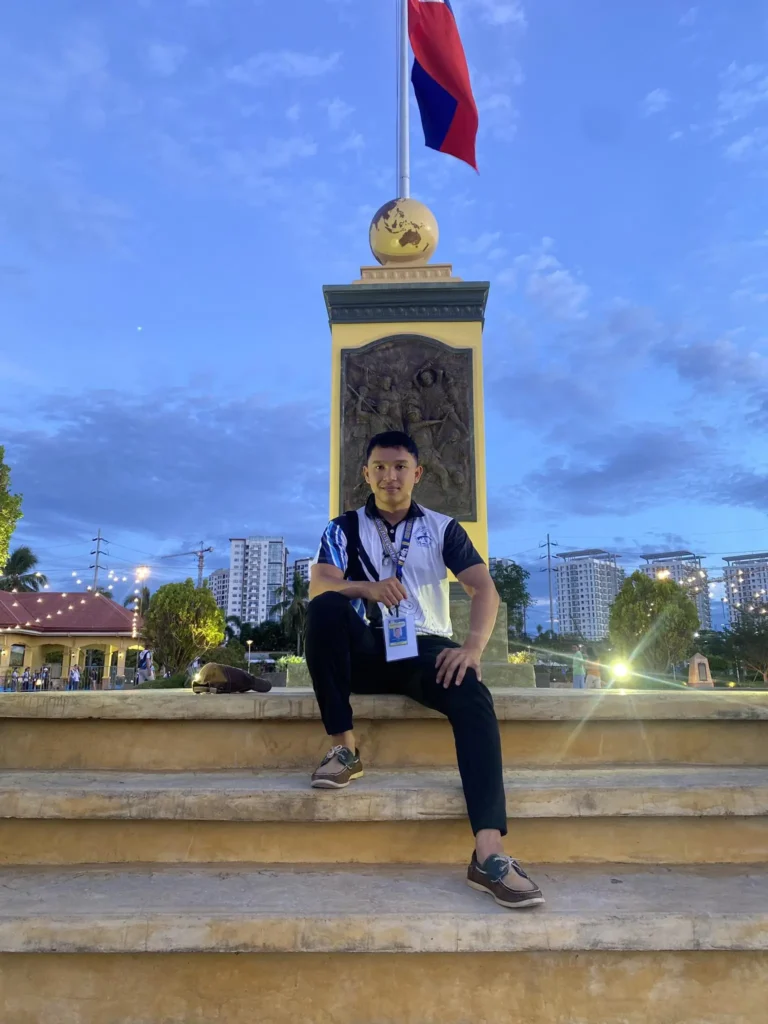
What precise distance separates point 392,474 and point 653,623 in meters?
26.6

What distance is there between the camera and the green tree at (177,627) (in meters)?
24.0

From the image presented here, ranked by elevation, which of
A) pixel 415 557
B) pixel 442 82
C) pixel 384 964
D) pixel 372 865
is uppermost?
pixel 442 82

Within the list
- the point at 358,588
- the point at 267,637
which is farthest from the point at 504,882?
the point at 267,637

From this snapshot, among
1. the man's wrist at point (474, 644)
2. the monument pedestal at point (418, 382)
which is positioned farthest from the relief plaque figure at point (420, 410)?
the man's wrist at point (474, 644)

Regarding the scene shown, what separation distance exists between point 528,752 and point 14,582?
53343mm

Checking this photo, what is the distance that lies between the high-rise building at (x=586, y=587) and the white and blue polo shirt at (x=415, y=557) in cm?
9065

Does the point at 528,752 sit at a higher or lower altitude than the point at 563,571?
lower

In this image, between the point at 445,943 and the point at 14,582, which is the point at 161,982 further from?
the point at 14,582

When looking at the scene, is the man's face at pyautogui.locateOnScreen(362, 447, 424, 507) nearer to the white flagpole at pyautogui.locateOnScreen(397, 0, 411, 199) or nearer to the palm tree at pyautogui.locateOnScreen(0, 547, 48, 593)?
the white flagpole at pyautogui.locateOnScreen(397, 0, 411, 199)

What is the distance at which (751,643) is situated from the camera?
86.7 feet

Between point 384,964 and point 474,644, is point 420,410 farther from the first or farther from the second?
point 384,964

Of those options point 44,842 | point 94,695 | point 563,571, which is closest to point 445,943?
point 44,842

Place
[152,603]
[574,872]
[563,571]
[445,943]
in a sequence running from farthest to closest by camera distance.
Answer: [563,571] → [152,603] → [574,872] → [445,943]

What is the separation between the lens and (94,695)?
9.16 feet
